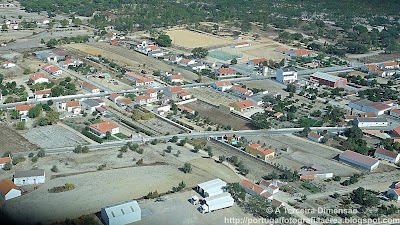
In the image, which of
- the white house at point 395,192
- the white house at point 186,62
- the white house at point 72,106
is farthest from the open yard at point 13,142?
the white house at point 186,62

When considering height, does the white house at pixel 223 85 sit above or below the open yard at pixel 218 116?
above

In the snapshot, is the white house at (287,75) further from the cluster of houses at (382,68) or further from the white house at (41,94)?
the white house at (41,94)

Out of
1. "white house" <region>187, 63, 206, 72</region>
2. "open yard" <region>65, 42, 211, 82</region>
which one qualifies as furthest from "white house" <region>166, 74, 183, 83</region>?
"white house" <region>187, 63, 206, 72</region>

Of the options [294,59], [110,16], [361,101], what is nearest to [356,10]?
[294,59]

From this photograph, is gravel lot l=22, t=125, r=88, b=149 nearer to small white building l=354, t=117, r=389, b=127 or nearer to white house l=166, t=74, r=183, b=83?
white house l=166, t=74, r=183, b=83

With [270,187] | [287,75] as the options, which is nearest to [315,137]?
[270,187]

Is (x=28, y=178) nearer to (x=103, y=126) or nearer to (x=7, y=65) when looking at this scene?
(x=103, y=126)
